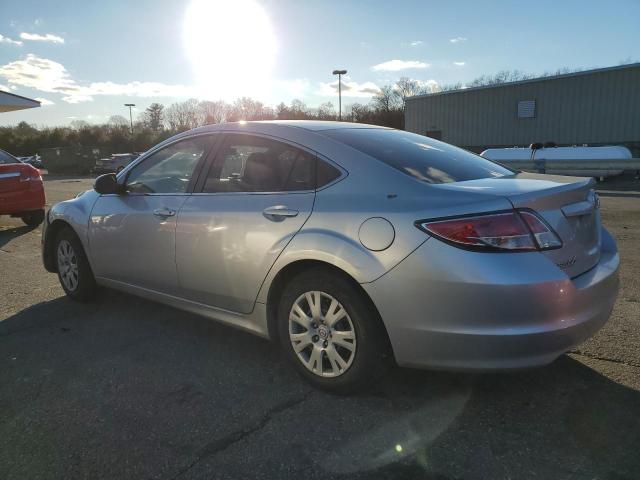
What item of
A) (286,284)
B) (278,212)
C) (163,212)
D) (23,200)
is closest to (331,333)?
(286,284)

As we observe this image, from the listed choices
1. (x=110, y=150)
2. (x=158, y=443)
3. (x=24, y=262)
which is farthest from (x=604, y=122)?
(x=110, y=150)

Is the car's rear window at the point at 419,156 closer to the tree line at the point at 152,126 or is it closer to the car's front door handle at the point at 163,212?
the car's front door handle at the point at 163,212

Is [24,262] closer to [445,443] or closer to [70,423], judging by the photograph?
[70,423]

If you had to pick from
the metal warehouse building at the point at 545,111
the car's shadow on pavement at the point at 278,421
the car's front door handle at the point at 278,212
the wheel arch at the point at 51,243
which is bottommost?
the car's shadow on pavement at the point at 278,421

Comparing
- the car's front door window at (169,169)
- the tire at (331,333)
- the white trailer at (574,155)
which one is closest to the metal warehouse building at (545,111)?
the white trailer at (574,155)

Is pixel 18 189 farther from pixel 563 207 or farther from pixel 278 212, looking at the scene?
pixel 563 207

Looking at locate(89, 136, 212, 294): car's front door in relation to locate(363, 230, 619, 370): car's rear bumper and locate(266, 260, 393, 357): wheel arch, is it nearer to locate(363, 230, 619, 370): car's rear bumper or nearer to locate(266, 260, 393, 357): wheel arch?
locate(266, 260, 393, 357): wheel arch

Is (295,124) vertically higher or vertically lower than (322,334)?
higher

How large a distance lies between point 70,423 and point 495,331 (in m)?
2.19

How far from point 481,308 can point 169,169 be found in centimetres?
264

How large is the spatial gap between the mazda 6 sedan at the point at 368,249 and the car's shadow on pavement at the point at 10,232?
5444 mm

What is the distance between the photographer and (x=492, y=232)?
244cm

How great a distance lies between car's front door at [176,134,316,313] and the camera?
310 cm

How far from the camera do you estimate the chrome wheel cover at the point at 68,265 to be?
4.75 meters
